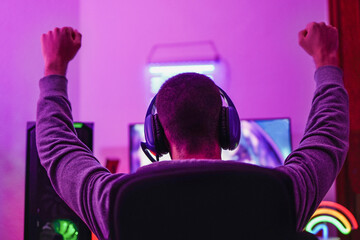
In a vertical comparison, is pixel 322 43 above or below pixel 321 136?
above

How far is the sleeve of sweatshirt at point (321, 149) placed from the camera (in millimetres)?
677

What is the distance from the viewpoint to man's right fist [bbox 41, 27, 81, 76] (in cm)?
81

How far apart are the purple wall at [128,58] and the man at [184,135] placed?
2089 mm

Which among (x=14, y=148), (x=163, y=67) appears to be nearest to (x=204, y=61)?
(x=163, y=67)

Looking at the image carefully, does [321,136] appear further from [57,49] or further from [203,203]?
[57,49]

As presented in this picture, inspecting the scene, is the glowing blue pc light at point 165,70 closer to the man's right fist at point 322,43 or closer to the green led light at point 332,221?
the green led light at point 332,221

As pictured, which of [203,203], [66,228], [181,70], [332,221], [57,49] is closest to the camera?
[203,203]

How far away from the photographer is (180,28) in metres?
3.14

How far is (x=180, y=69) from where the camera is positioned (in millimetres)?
3102

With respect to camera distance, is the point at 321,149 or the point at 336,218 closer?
the point at 321,149

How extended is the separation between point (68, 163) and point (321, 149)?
45cm

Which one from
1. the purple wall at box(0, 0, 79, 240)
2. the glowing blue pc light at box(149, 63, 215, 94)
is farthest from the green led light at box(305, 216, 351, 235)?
the purple wall at box(0, 0, 79, 240)

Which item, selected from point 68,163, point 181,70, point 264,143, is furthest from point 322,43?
point 181,70

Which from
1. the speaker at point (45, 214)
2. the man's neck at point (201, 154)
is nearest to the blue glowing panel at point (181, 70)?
the speaker at point (45, 214)
